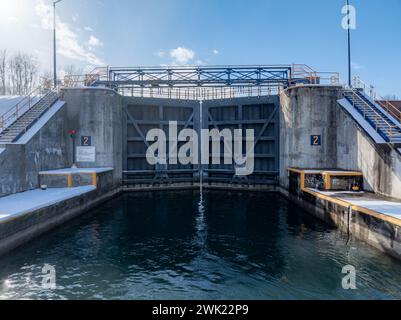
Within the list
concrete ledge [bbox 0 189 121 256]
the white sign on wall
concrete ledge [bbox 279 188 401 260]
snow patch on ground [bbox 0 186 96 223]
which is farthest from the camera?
the white sign on wall

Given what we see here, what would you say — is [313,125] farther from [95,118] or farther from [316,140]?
[95,118]

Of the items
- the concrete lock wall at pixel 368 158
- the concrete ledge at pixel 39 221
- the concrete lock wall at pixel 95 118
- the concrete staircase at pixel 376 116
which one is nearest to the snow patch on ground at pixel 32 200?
the concrete ledge at pixel 39 221

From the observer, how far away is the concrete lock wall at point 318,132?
15.7m

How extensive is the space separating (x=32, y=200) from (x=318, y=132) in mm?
17040

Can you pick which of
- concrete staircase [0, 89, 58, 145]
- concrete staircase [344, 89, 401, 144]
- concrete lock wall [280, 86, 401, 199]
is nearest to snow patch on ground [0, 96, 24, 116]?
concrete staircase [0, 89, 58, 145]

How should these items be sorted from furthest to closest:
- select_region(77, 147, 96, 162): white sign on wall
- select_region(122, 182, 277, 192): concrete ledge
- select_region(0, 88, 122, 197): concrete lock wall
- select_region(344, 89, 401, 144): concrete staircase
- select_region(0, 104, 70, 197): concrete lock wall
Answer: select_region(122, 182, 277, 192): concrete ledge, select_region(77, 147, 96, 162): white sign on wall, select_region(0, 88, 122, 197): concrete lock wall, select_region(344, 89, 401, 144): concrete staircase, select_region(0, 104, 70, 197): concrete lock wall

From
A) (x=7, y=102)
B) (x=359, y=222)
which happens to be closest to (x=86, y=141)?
(x=7, y=102)

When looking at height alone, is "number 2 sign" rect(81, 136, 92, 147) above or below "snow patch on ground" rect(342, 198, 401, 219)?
above

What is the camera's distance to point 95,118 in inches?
789

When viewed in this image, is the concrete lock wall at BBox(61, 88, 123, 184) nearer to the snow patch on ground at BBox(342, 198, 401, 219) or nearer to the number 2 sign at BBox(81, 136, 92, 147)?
the number 2 sign at BBox(81, 136, 92, 147)

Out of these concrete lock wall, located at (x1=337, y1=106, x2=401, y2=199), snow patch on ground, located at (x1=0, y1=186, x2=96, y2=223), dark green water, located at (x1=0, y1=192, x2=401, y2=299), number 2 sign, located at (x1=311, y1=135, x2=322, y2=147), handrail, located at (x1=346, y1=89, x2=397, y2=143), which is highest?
handrail, located at (x1=346, y1=89, x2=397, y2=143)

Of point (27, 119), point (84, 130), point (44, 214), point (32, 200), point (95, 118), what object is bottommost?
point (44, 214)

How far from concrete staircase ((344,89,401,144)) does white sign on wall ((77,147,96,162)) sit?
17953 mm

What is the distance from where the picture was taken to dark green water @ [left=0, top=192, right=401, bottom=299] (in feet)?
22.6
